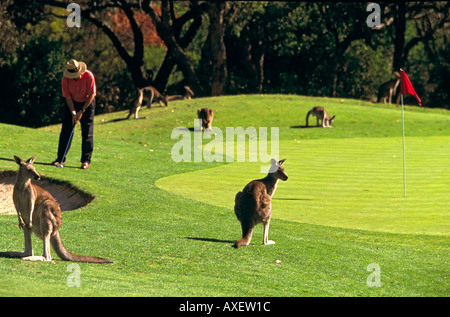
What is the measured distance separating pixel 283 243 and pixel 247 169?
10.0 metres

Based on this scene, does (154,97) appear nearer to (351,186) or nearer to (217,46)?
(217,46)

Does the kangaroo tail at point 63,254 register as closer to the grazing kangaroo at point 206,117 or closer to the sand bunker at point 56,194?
the sand bunker at point 56,194

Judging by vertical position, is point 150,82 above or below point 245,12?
below

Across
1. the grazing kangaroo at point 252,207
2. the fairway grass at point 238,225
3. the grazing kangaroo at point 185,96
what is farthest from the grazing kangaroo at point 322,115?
the grazing kangaroo at point 252,207

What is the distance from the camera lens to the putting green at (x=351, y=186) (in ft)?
49.8

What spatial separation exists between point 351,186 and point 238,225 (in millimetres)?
5412

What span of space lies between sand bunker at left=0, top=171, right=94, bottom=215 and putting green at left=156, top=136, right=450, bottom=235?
2543 mm

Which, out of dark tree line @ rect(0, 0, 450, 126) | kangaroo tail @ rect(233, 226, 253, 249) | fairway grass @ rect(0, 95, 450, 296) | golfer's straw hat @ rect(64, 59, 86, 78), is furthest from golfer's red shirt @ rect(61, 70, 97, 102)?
dark tree line @ rect(0, 0, 450, 126)

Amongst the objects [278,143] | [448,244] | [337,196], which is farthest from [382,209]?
[278,143]

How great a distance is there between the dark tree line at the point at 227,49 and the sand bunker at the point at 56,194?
24977 millimetres

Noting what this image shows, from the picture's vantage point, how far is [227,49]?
55.9 m

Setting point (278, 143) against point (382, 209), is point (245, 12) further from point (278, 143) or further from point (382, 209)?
point (382, 209)

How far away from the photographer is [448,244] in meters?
13.2

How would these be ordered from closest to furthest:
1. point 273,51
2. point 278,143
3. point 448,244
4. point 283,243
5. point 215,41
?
point 283,243 < point 448,244 < point 278,143 < point 215,41 < point 273,51
